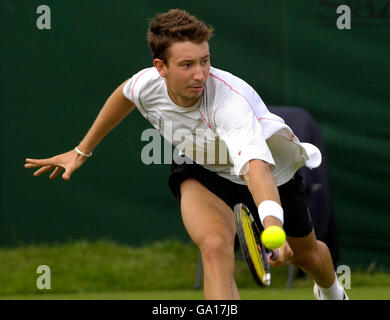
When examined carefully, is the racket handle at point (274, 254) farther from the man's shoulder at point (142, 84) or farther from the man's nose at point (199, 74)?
the man's shoulder at point (142, 84)

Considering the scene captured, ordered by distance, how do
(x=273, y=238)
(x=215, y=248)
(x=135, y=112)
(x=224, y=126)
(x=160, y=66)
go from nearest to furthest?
(x=273, y=238) < (x=224, y=126) < (x=215, y=248) < (x=160, y=66) < (x=135, y=112)

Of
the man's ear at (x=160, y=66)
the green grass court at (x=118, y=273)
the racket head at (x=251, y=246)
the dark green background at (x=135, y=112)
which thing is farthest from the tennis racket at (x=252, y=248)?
the dark green background at (x=135, y=112)

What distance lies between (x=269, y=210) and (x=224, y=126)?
0.45 meters

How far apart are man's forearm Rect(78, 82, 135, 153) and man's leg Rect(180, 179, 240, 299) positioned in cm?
42

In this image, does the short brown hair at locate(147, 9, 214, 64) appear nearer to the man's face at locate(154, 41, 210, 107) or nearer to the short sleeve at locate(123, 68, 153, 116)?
the man's face at locate(154, 41, 210, 107)

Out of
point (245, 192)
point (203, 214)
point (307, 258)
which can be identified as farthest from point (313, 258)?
point (203, 214)

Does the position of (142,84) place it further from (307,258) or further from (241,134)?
(307,258)

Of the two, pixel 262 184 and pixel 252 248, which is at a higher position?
pixel 262 184

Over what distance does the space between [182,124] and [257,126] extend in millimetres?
424

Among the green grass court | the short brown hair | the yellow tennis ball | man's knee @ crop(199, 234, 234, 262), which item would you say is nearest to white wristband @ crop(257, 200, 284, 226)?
the yellow tennis ball

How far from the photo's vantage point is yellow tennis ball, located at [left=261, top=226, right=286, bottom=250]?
2650 millimetres

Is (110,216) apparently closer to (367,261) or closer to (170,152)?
(170,152)

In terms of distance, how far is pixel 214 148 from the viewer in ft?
11.2

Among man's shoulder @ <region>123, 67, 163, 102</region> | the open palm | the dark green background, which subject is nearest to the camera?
man's shoulder @ <region>123, 67, 163, 102</region>
